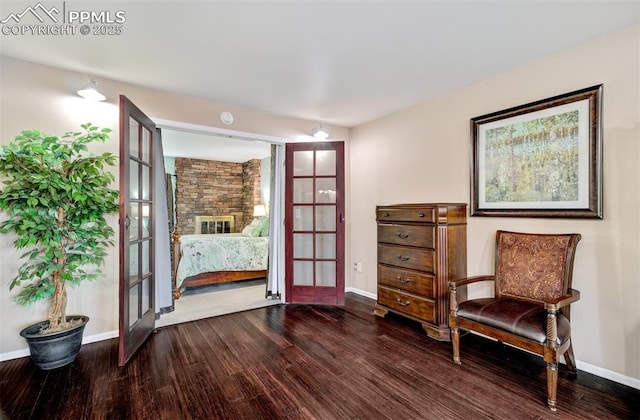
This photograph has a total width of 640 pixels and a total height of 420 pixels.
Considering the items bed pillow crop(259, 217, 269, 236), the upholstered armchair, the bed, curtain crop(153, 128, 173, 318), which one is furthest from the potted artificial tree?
the upholstered armchair

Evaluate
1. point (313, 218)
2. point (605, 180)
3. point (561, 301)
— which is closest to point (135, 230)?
point (313, 218)

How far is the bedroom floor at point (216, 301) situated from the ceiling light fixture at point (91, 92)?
2.25 metres

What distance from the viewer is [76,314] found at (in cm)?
251

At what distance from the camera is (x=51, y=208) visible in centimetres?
214

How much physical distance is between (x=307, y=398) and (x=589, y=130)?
270cm

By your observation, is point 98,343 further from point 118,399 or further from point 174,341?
point 118,399

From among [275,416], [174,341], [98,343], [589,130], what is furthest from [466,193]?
[98,343]

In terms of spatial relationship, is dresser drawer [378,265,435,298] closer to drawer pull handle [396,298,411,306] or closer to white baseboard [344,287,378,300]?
drawer pull handle [396,298,411,306]

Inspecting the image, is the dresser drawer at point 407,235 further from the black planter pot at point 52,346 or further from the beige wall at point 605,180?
the black planter pot at point 52,346

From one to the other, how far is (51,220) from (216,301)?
6.81 feet

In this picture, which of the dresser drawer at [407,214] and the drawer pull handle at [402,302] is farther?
the drawer pull handle at [402,302]

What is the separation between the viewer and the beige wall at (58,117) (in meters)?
2.28

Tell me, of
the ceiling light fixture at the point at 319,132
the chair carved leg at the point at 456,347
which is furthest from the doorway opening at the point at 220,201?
the chair carved leg at the point at 456,347

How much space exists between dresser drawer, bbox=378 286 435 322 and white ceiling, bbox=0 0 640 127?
211 cm
